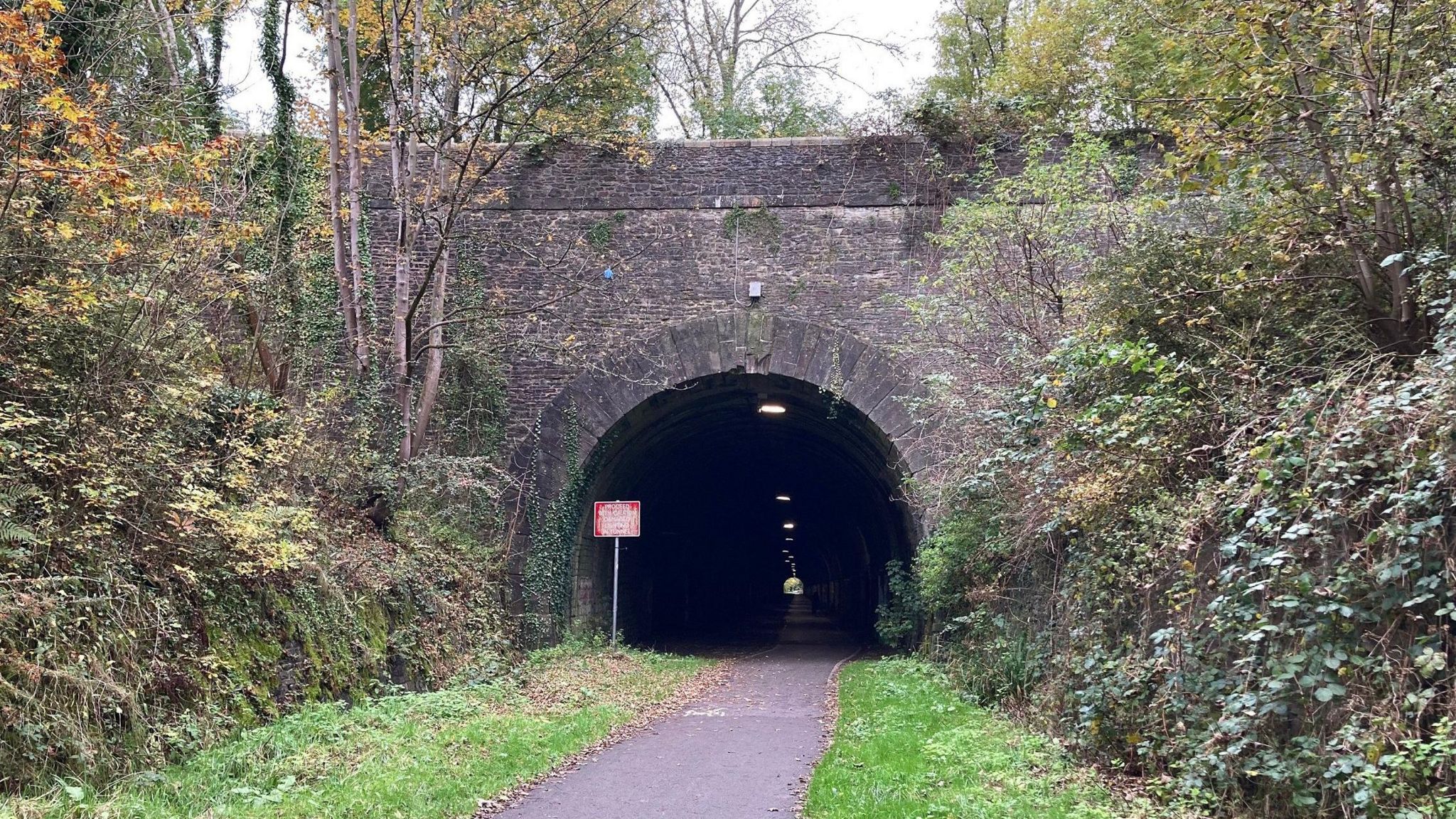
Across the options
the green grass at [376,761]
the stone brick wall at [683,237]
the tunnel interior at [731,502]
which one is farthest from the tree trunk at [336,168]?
the green grass at [376,761]

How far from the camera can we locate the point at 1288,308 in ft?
21.4

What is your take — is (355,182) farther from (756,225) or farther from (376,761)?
(376,761)

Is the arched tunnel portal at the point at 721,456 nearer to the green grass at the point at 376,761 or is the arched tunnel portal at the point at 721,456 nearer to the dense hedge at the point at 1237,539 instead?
the dense hedge at the point at 1237,539

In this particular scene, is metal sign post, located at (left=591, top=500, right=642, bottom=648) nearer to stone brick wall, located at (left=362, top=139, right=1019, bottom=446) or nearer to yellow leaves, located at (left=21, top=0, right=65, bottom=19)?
stone brick wall, located at (left=362, top=139, right=1019, bottom=446)

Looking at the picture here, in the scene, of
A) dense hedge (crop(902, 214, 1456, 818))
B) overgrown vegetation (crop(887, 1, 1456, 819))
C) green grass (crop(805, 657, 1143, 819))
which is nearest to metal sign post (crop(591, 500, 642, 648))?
green grass (crop(805, 657, 1143, 819))

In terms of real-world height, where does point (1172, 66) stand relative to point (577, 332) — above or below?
above

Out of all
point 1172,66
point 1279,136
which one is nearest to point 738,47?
point 1172,66

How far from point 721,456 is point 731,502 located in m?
6.14

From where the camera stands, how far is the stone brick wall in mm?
14000

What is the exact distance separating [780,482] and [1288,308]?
20.0 m

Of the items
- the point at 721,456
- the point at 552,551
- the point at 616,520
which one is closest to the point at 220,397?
the point at 552,551

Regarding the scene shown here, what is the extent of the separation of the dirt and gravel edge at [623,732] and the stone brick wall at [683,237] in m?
4.46

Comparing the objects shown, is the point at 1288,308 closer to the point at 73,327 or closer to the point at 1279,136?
the point at 1279,136

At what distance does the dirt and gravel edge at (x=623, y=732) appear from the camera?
5887mm
